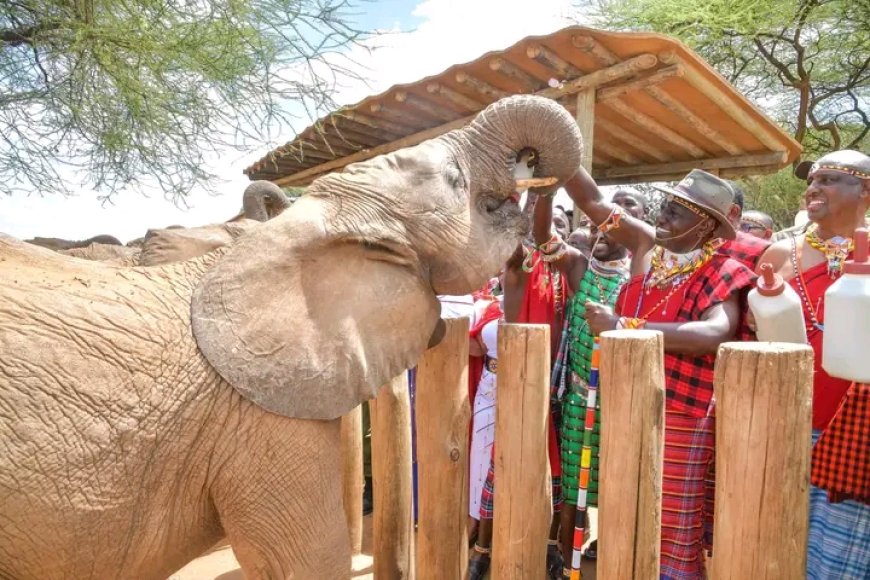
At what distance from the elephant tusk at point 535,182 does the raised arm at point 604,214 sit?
0.59 metres

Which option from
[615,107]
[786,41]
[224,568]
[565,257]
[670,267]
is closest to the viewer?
[670,267]

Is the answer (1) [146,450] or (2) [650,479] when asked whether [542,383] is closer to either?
(2) [650,479]

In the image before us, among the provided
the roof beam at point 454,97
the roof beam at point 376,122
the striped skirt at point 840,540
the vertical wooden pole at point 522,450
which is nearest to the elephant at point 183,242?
the vertical wooden pole at point 522,450

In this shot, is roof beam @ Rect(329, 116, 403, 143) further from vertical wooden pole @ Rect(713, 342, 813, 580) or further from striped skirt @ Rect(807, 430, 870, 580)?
vertical wooden pole @ Rect(713, 342, 813, 580)

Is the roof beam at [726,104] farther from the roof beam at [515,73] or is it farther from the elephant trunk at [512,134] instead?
the elephant trunk at [512,134]

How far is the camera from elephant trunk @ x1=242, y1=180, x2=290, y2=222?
3.50 meters

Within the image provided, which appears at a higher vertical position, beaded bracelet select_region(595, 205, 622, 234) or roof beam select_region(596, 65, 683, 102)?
roof beam select_region(596, 65, 683, 102)

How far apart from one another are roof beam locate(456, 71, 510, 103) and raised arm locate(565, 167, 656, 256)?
2.97 meters

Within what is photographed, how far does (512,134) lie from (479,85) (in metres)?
3.99

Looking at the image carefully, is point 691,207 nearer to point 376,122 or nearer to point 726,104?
point 726,104

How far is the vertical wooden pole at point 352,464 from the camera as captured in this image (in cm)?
343

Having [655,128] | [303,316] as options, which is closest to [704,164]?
[655,128]

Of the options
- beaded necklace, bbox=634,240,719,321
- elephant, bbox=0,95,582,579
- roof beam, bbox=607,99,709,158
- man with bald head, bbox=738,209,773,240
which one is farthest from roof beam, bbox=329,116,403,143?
elephant, bbox=0,95,582,579

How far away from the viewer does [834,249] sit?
2568 mm
